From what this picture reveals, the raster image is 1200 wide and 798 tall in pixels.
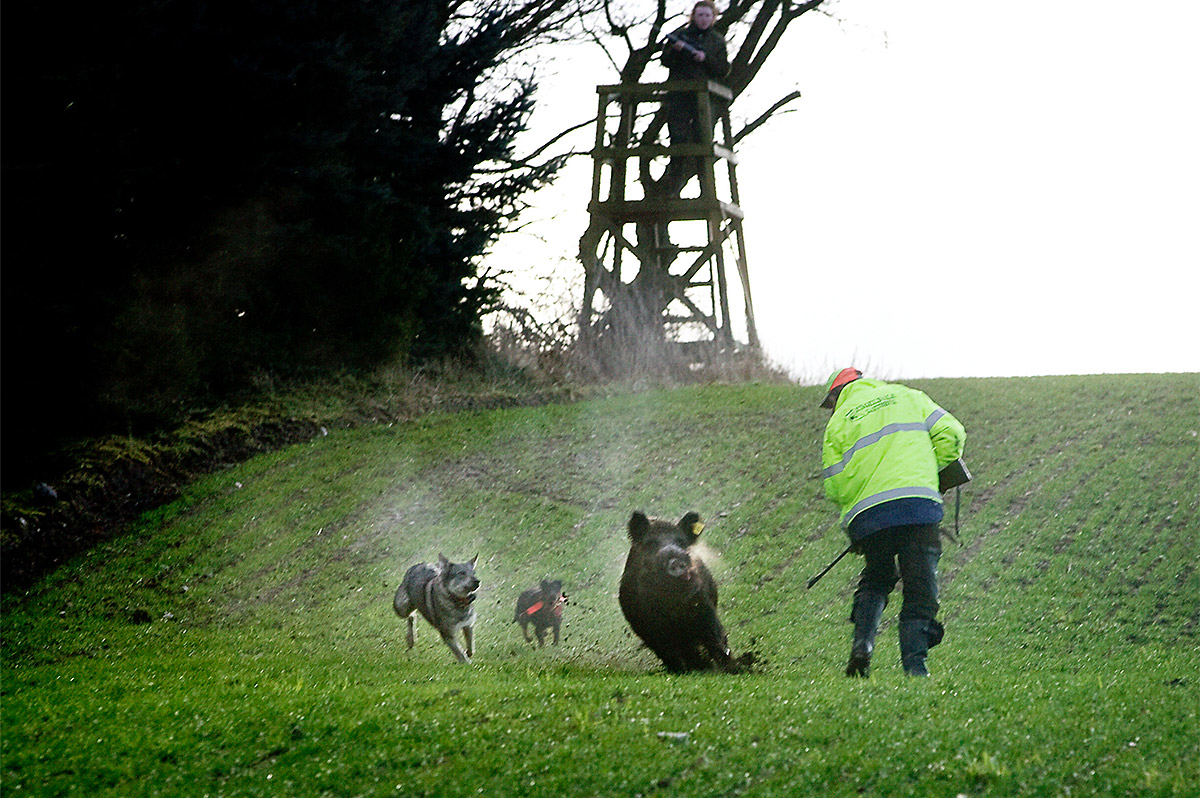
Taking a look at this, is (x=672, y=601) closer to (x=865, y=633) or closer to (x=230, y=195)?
(x=865, y=633)

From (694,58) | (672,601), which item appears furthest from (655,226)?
(672,601)

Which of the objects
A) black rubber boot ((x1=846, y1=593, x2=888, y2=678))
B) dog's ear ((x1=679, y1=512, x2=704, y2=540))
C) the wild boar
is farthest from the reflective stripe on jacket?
the wild boar

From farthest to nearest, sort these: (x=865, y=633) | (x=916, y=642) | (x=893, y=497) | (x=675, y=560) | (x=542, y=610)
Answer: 1. (x=542, y=610)
2. (x=675, y=560)
3. (x=865, y=633)
4. (x=916, y=642)
5. (x=893, y=497)

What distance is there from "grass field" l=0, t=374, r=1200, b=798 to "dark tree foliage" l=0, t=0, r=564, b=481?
1.88 metres

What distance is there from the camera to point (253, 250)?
16047mm

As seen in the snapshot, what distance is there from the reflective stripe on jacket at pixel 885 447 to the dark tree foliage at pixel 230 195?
29.2 ft

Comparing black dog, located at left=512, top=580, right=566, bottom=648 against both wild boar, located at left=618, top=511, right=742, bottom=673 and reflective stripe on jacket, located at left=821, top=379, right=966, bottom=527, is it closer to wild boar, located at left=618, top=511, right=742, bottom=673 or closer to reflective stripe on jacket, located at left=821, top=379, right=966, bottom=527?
wild boar, located at left=618, top=511, right=742, bottom=673

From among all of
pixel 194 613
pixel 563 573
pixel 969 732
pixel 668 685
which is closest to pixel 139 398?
pixel 194 613

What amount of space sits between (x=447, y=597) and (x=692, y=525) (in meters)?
2.14

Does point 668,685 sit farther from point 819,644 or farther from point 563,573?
point 563,573

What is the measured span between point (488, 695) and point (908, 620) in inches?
111

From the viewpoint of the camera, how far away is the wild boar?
836 centimetres

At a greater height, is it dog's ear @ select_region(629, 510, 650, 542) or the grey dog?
dog's ear @ select_region(629, 510, 650, 542)

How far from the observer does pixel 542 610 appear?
10047 mm
